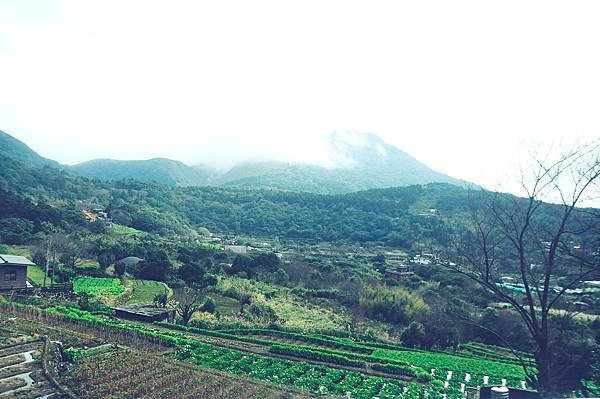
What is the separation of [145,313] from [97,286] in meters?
8.21

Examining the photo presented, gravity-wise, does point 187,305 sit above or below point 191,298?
above

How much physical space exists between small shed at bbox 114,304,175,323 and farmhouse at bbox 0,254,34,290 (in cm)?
625

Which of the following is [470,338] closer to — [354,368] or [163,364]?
[354,368]

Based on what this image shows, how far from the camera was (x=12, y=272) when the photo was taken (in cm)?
2727

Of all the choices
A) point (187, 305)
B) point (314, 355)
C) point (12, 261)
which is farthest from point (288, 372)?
point (12, 261)

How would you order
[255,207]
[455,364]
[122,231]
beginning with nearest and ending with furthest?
1. [455,364]
2. [122,231]
3. [255,207]

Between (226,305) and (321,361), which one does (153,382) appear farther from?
(226,305)

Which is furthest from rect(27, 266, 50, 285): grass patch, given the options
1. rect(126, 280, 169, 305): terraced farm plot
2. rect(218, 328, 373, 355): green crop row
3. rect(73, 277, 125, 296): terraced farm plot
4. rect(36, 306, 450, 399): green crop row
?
rect(218, 328, 373, 355): green crop row

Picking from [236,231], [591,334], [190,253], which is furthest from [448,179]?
[591,334]

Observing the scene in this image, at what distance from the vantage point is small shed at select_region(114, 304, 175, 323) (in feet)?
84.2

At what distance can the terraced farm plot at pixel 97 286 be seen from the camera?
3062 centimetres

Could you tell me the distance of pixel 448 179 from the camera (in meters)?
163

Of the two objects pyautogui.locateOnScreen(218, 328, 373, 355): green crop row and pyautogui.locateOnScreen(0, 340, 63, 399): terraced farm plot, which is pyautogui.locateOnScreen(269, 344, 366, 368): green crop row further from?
pyautogui.locateOnScreen(0, 340, 63, 399): terraced farm plot

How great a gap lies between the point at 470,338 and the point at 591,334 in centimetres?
674
